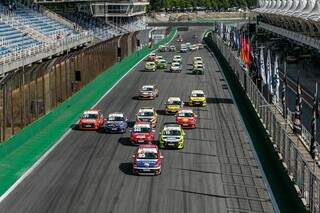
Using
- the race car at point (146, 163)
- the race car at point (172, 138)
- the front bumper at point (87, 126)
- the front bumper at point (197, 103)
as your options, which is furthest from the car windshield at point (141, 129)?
the front bumper at point (197, 103)

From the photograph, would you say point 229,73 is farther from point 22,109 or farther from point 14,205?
point 14,205

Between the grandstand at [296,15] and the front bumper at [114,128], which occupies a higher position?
the grandstand at [296,15]

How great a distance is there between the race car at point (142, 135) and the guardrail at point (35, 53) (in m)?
13.4

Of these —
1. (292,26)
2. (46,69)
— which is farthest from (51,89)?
(292,26)

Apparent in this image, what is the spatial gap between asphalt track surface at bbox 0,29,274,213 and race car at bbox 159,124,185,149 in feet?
1.80

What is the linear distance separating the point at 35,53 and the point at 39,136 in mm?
17569

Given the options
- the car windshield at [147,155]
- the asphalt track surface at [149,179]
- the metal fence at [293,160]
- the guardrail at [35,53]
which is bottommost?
the asphalt track surface at [149,179]

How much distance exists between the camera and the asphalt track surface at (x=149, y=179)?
29188mm

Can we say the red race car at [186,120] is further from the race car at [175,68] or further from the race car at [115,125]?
the race car at [175,68]

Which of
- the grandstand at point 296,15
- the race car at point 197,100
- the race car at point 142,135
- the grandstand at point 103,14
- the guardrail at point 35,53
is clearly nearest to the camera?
the race car at point 142,135

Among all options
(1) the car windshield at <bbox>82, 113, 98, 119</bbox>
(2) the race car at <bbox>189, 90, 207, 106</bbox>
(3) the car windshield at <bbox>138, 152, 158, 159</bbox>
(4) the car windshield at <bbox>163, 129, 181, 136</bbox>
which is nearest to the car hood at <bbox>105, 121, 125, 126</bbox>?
(1) the car windshield at <bbox>82, 113, 98, 119</bbox>

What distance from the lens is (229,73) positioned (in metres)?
80.8

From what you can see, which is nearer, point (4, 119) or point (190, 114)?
point (4, 119)

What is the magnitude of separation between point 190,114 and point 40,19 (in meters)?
43.8
